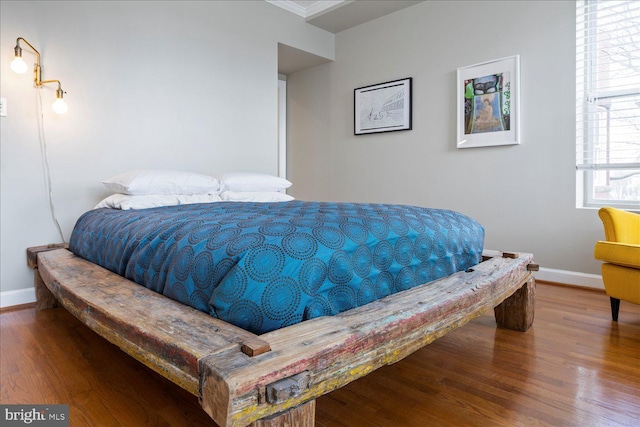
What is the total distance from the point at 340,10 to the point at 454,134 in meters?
1.70

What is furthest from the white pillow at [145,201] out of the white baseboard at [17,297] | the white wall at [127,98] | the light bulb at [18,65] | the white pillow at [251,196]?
the light bulb at [18,65]

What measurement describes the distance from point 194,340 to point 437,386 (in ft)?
3.16

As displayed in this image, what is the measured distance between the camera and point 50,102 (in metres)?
2.52

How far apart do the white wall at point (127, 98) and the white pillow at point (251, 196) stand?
0.68 m

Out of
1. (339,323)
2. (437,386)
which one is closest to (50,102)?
(339,323)

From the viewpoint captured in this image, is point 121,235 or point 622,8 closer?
point 121,235

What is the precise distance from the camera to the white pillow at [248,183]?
2.79m

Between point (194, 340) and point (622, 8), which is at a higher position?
point (622, 8)

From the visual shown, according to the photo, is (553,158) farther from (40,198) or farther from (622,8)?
(40,198)

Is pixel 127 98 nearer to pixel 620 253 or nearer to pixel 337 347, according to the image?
pixel 337 347

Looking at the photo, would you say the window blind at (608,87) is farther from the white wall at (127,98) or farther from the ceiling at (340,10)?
the white wall at (127,98)

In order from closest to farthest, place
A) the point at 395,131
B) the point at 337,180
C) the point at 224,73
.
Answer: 1. the point at 224,73
2. the point at 395,131
3. the point at 337,180

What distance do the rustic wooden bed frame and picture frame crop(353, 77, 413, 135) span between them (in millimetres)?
2568

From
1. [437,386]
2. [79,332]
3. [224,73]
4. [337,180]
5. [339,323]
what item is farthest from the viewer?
[337,180]
